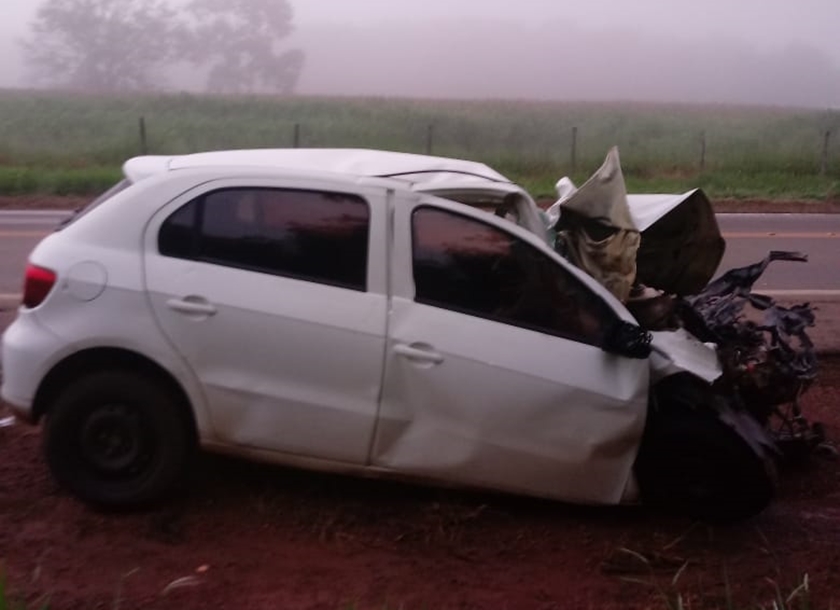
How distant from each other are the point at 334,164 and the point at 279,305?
84cm

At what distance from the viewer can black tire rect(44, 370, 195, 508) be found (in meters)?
4.96

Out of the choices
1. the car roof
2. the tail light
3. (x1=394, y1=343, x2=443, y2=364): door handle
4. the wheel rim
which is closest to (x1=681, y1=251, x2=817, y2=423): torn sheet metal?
the car roof

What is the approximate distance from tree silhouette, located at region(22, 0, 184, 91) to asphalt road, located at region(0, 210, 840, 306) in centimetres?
4591

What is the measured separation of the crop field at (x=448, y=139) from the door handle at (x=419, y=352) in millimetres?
15472

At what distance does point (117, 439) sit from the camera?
16.5 ft

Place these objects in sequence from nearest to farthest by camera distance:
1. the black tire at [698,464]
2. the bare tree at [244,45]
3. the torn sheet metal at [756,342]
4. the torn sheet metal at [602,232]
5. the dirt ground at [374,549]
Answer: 1. the dirt ground at [374,549]
2. the black tire at [698,464]
3. the torn sheet metal at [602,232]
4. the torn sheet metal at [756,342]
5. the bare tree at [244,45]

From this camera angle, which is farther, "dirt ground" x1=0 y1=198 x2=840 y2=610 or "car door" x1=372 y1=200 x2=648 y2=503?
"car door" x1=372 y1=200 x2=648 y2=503

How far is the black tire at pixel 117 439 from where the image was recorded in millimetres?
4965

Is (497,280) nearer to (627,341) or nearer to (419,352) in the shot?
(419,352)

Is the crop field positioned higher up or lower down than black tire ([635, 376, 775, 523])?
lower down

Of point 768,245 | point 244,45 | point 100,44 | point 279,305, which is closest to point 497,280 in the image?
point 279,305

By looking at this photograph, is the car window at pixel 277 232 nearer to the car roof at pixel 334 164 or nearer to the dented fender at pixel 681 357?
the car roof at pixel 334 164

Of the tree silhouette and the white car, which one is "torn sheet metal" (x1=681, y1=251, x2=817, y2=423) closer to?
the white car

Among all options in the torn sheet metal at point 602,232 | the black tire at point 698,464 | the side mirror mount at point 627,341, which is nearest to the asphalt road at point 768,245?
the torn sheet metal at point 602,232
